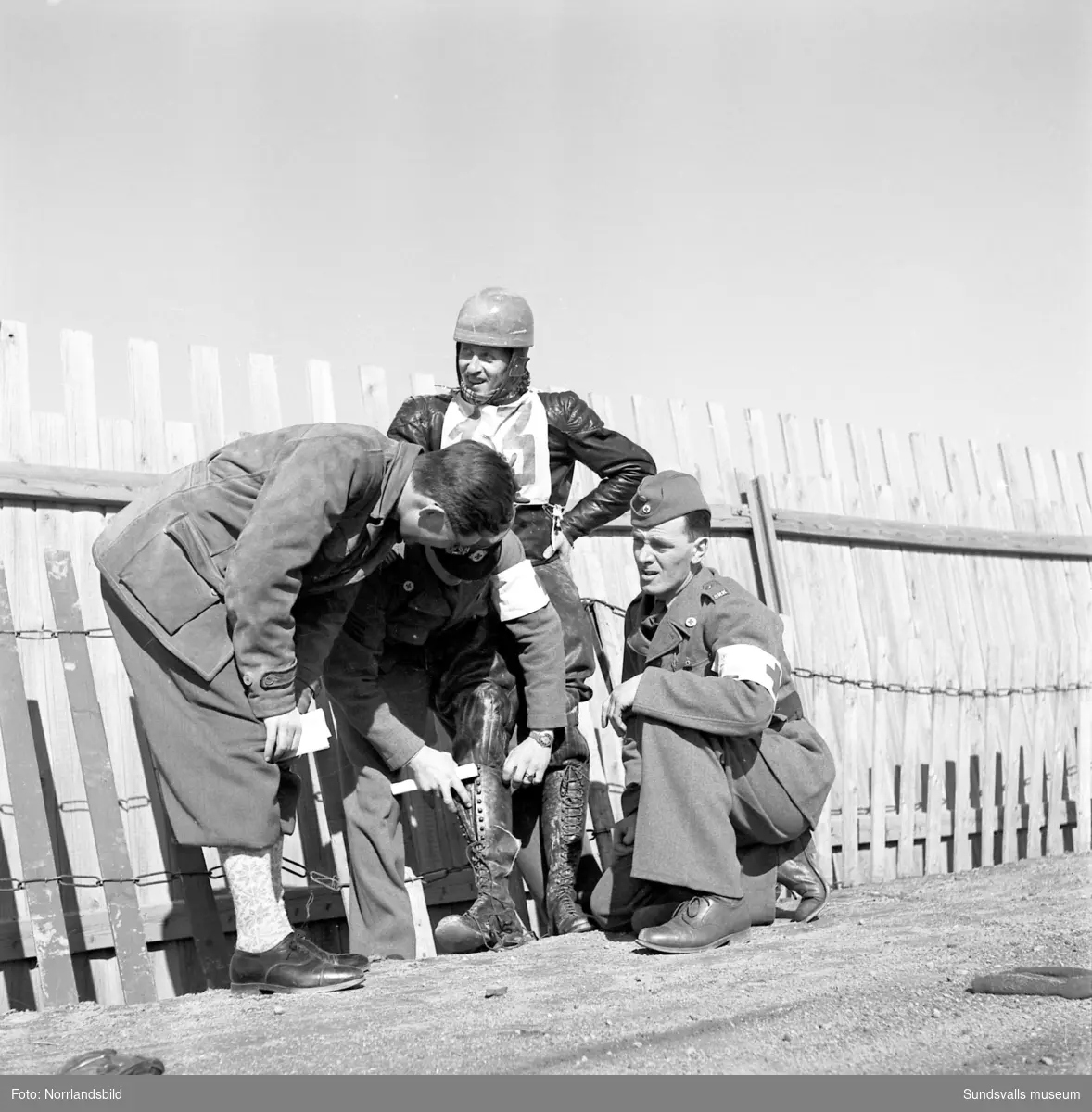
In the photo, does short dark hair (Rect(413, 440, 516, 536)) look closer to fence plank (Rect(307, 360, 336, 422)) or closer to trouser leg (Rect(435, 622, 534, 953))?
trouser leg (Rect(435, 622, 534, 953))

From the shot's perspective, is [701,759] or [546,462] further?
[546,462]

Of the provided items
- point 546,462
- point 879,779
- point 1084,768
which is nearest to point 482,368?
point 546,462

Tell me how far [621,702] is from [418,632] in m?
0.73

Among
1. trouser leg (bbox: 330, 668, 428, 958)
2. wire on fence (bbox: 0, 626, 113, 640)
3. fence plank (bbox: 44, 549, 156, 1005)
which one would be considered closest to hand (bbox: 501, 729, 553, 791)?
trouser leg (bbox: 330, 668, 428, 958)

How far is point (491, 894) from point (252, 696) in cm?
116

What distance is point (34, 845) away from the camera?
411 centimetres

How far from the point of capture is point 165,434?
4832mm

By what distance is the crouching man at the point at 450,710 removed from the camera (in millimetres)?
4125

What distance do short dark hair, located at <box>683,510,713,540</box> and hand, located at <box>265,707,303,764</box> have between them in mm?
1485

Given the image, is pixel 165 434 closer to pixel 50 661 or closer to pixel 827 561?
pixel 50 661

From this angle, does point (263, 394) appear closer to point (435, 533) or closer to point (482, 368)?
point (482, 368)

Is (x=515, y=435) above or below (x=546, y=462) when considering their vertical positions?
above

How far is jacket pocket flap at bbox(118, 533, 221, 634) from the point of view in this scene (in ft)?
11.5
